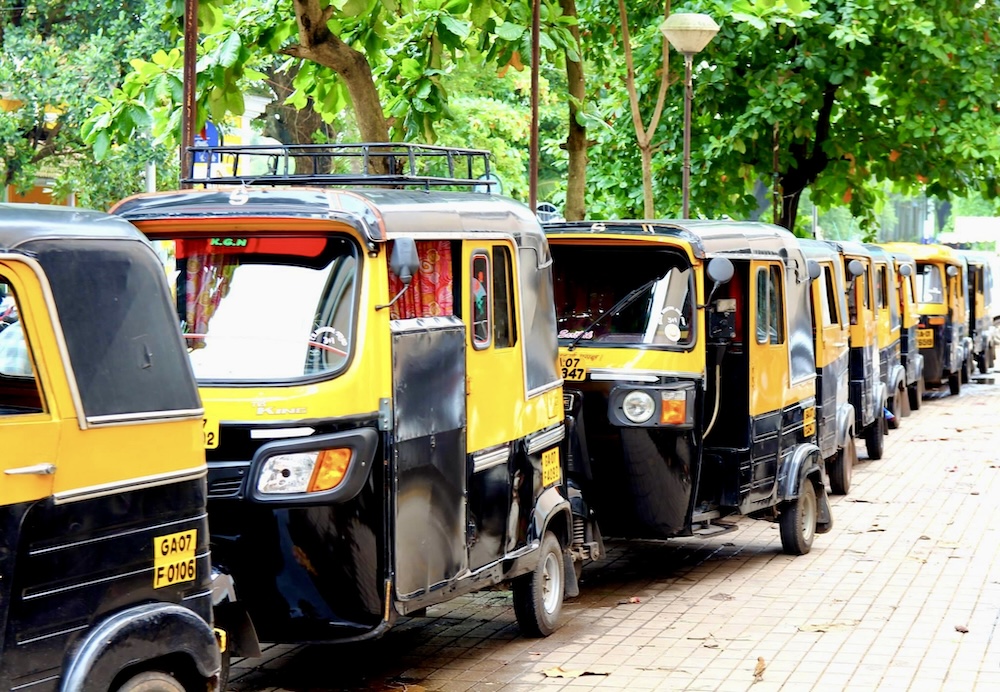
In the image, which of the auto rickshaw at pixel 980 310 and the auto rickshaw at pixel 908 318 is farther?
the auto rickshaw at pixel 980 310

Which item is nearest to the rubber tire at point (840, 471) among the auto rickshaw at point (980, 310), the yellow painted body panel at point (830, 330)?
the yellow painted body panel at point (830, 330)

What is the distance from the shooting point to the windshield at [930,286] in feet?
85.2

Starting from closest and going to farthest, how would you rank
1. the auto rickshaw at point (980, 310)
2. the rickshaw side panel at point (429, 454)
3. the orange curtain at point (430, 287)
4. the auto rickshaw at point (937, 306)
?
the rickshaw side panel at point (429, 454) → the orange curtain at point (430, 287) → the auto rickshaw at point (937, 306) → the auto rickshaw at point (980, 310)

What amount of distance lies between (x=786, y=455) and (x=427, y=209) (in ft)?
16.3

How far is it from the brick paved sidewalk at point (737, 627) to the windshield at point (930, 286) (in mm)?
12578

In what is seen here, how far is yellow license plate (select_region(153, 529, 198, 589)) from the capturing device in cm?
521

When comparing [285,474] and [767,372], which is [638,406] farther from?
[285,474]

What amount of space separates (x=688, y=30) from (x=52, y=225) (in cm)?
1225

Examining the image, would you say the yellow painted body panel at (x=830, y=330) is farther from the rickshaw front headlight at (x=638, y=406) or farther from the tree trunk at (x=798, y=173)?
the tree trunk at (x=798, y=173)

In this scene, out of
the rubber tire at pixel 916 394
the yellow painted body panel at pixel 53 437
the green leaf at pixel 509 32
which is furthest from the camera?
the rubber tire at pixel 916 394

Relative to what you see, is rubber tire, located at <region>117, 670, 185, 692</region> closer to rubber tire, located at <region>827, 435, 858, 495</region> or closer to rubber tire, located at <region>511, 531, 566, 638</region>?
rubber tire, located at <region>511, 531, 566, 638</region>

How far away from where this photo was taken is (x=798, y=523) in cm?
1174

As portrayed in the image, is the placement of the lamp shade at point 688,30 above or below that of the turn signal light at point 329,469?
→ above

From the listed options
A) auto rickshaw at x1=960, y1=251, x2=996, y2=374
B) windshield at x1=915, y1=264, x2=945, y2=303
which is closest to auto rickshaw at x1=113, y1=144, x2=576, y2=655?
windshield at x1=915, y1=264, x2=945, y2=303
